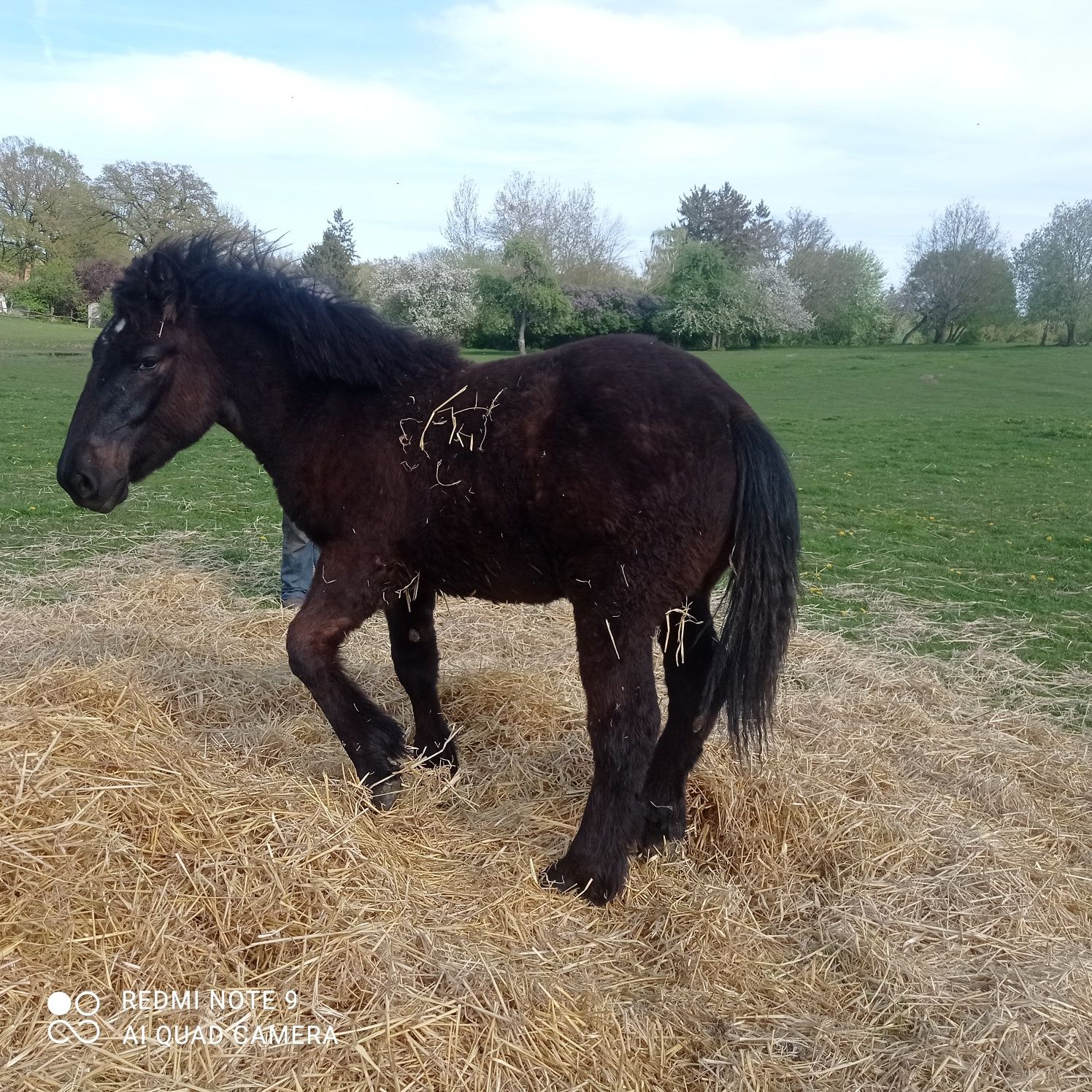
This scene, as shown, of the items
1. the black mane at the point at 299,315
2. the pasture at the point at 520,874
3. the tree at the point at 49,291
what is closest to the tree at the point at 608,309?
the tree at the point at 49,291

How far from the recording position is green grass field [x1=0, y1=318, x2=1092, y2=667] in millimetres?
7719

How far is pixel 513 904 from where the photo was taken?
3.06 m

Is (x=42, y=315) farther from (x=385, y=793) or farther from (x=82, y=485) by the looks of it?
(x=385, y=793)

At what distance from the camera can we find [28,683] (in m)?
3.76

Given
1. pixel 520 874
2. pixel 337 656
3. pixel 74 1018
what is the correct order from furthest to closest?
pixel 337 656, pixel 520 874, pixel 74 1018

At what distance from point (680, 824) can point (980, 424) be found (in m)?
18.8

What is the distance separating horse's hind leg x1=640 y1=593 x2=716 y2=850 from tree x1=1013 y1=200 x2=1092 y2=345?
54.1m

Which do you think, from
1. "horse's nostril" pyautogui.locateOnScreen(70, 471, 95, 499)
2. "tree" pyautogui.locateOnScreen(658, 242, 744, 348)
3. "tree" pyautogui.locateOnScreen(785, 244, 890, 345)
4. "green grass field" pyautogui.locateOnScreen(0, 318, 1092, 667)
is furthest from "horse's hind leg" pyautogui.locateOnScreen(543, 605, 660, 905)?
"tree" pyautogui.locateOnScreen(785, 244, 890, 345)

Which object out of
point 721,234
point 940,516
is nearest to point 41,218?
point 721,234

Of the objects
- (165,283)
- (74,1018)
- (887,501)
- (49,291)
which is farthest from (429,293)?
(74,1018)

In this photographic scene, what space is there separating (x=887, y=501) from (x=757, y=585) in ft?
31.7

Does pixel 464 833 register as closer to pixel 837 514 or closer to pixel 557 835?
pixel 557 835

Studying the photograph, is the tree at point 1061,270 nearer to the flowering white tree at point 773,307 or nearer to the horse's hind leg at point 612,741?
the flowering white tree at point 773,307

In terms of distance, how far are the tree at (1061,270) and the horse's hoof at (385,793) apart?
5507cm
